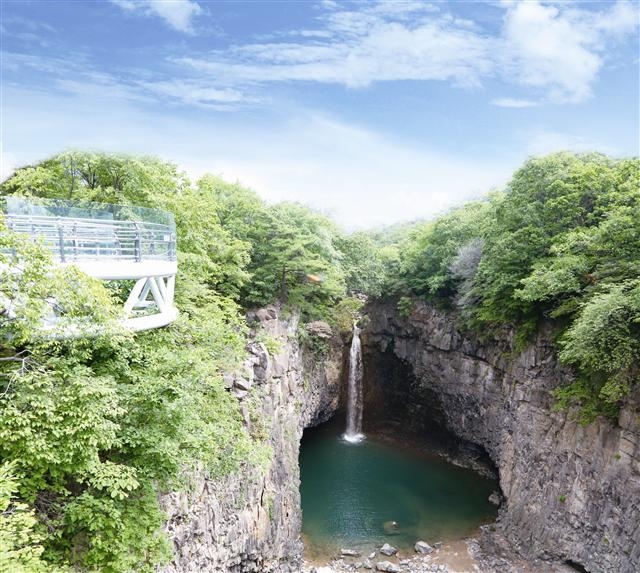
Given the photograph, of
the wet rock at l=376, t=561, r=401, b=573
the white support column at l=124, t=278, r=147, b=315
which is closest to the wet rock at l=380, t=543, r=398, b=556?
the wet rock at l=376, t=561, r=401, b=573

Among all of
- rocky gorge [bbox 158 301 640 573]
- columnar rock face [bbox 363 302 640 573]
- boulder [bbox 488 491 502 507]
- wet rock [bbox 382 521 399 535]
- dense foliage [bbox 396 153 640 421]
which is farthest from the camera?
boulder [bbox 488 491 502 507]

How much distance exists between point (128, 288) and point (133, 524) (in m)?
7.27

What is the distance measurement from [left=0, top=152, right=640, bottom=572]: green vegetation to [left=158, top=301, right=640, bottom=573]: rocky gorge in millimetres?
1063

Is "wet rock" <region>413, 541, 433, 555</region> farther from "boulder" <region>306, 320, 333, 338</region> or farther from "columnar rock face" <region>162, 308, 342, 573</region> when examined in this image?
"boulder" <region>306, 320, 333, 338</region>

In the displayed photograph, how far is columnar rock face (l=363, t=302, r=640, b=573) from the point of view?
591 inches

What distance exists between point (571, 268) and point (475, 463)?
1309 centimetres

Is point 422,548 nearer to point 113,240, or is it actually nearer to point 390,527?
point 390,527

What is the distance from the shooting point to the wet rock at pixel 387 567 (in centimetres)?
1731

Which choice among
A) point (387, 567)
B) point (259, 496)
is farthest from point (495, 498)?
point (259, 496)

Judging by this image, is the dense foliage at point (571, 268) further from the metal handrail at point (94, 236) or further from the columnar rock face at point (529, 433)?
the metal handrail at point (94, 236)

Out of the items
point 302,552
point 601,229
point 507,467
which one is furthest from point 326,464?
point 601,229

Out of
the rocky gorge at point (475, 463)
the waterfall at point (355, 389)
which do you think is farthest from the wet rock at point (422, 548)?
the waterfall at point (355, 389)

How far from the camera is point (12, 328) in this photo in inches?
294

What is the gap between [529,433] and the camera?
19.2 meters
